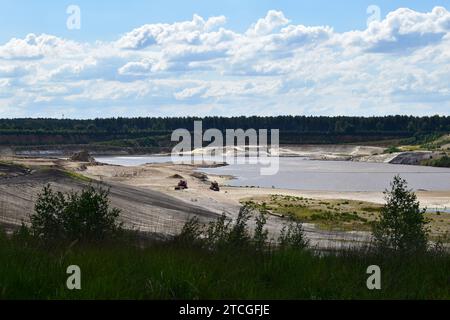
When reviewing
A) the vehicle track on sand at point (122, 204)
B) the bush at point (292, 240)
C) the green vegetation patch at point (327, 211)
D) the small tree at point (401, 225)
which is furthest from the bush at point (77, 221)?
the green vegetation patch at point (327, 211)

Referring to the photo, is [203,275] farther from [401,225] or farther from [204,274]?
[401,225]

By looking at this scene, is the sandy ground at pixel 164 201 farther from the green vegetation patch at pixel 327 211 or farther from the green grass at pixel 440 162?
the green grass at pixel 440 162

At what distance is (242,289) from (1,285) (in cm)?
292

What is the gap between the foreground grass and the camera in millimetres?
8148

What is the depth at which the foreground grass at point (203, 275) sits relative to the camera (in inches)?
321

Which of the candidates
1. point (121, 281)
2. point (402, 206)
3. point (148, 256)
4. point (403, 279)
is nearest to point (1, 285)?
point (121, 281)

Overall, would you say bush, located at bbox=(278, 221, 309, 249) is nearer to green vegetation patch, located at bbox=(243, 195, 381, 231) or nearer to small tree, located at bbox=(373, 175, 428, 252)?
small tree, located at bbox=(373, 175, 428, 252)

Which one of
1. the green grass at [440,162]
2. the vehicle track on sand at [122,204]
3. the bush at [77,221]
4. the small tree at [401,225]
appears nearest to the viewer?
the bush at [77,221]

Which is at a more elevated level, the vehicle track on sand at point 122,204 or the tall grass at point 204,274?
the tall grass at point 204,274

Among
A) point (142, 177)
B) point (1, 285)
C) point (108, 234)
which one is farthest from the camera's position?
point (142, 177)

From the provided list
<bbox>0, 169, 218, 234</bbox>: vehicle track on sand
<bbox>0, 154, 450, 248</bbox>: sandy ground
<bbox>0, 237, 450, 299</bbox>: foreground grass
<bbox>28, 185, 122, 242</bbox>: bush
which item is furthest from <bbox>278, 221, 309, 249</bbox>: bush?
<bbox>0, 169, 218, 234</bbox>: vehicle track on sand

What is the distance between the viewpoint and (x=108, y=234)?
1370 cm

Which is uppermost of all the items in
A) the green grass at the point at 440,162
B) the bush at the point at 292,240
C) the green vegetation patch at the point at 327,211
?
the bush at the point at 292,240
